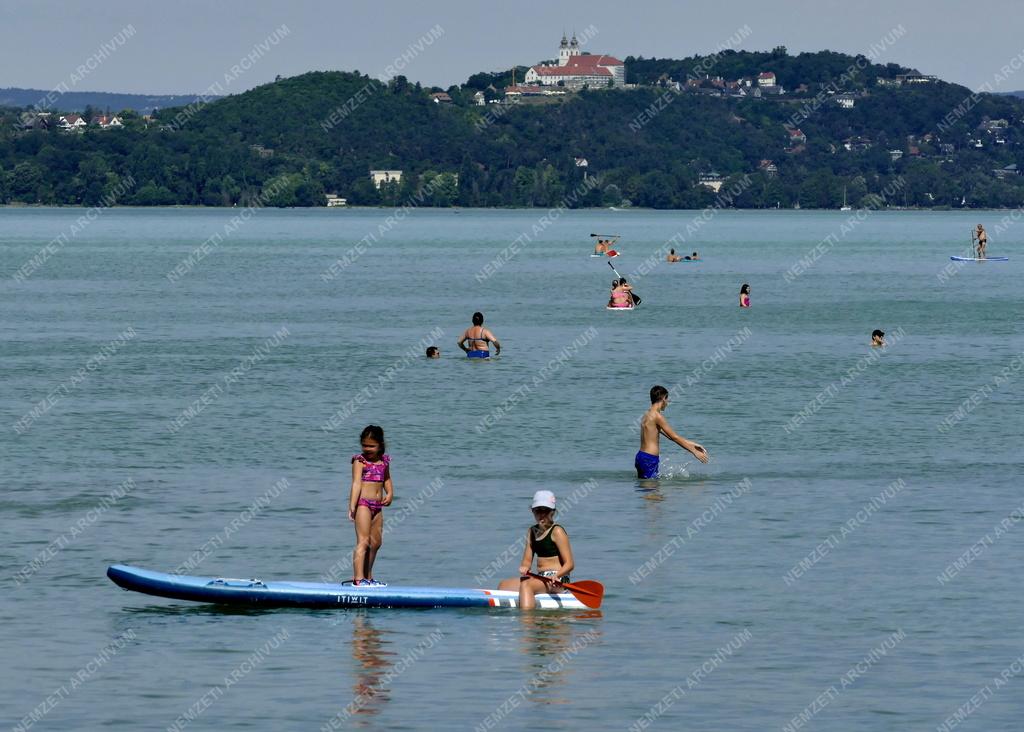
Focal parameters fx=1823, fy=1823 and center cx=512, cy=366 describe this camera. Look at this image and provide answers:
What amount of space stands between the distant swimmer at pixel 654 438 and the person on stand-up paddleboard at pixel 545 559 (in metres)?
8.24

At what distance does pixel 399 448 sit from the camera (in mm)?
Answer: 37375

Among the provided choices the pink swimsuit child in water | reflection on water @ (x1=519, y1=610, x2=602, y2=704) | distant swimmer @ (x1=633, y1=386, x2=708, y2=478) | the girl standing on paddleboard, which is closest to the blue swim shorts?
distant swimmer @ (x1=633, y1=386, x2=708, y2=478)

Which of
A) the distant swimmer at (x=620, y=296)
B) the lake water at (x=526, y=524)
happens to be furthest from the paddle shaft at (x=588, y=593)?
the distant swimmer at (x=620, y=296)

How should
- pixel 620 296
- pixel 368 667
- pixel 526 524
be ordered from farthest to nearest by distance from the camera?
pixel 620 296 → pixel 526 524 → pixel 368 667

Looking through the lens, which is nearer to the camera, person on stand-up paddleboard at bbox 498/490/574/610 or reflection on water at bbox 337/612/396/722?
reflection on water at bbox 337/612/396/722

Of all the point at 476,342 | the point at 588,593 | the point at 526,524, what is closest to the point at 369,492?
the point at 588,593

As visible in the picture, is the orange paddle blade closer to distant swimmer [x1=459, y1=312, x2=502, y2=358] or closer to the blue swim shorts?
the blue swim shorts

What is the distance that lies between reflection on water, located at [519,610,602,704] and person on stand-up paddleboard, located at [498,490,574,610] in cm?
31

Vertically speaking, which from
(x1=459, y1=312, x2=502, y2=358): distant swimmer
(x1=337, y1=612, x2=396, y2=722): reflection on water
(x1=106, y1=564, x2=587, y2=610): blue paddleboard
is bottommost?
(x1=337, y1=612, x2=396, y2=722): reflection on water

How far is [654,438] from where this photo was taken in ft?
105

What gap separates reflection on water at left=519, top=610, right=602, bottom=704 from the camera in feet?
62.0

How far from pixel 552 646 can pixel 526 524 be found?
294 inches

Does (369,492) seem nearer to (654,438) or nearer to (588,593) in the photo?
(588,593)

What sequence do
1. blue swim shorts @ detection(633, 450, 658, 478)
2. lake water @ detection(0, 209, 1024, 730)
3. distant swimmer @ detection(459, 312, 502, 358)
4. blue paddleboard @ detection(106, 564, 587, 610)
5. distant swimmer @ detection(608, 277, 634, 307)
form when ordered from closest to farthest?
lake water @ detection(0, 209, 1024, 730)
blue paddleboard @ detection(106, 564, 587, 610)
blue swim shorts @ detection(633, 450, 658, 478)
distant swimmer @ detection(459, 312, 502, 358)
distant swimmer @ detection(608, 277, 634, 307)
